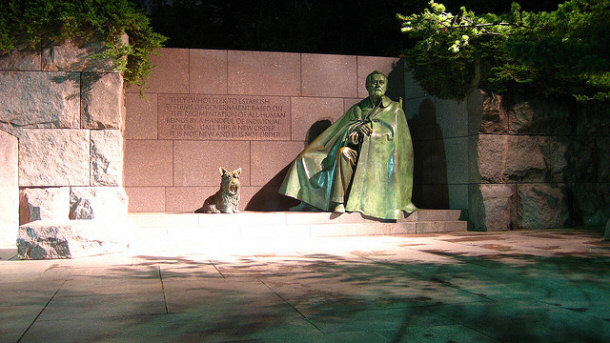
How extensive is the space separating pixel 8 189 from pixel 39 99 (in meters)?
1.34

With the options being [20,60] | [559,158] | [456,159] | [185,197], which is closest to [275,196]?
[185,197]

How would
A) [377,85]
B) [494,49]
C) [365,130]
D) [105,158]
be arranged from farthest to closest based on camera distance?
[377,85]
[494,49]
[365,130]
[105,158]

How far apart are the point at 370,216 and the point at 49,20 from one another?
221 inches

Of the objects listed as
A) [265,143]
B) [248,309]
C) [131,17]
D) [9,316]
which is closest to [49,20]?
[131,17]

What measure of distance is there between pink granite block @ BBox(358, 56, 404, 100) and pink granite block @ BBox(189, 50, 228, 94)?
2.74m

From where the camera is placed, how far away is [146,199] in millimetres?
10305

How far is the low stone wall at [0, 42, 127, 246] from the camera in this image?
26.2 ft

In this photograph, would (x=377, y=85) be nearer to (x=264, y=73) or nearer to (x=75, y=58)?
(x=264, y=73)

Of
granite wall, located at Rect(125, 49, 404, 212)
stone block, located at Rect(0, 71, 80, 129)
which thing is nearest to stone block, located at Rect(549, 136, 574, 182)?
granite wall, located at Rect(125, 49, 404, 212)

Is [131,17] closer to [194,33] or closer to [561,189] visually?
[561,189]

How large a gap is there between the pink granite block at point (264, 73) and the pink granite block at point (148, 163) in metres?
1.70

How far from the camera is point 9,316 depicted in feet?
11.6

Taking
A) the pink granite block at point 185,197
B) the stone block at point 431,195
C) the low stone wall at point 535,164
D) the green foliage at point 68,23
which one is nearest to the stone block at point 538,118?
the low stone wall at point 535,164

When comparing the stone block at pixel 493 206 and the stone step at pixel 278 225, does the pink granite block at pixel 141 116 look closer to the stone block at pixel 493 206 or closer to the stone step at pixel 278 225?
the stone step at pixel 278 225
